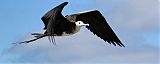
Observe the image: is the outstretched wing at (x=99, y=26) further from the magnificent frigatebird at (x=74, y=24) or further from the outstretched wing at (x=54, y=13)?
the outstretched wing at (x=54, y=13)

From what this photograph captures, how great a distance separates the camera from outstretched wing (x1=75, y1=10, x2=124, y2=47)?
13.5 metres

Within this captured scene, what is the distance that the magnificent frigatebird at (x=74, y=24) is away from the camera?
34.1ft

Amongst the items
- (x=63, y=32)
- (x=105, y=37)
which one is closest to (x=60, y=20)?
(x=63, y=32)

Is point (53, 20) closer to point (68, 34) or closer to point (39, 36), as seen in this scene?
point (39, 36)

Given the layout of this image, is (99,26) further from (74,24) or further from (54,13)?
(54,13)

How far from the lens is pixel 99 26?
45.0 ft

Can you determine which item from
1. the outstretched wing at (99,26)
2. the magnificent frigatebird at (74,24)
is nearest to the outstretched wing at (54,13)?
the magnificent frigatebird at (74,24)

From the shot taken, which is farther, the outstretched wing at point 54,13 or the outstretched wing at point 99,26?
the outstretched wing at point 99,26

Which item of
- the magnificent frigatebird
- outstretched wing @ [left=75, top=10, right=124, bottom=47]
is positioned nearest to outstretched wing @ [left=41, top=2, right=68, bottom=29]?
the magnificent frigatebird

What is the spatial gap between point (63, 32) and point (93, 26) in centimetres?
187

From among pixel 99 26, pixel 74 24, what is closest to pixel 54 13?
pixel 74 24

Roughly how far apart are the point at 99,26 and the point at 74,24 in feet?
5.64

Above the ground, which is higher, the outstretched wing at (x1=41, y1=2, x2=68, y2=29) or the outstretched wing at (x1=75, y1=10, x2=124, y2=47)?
the outstretched wing at (x1=75, y1=10, x2=124, y2=47)

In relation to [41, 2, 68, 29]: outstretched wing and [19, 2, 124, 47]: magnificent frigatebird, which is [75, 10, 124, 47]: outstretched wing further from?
[41, 2, 68, 29]: outstretched wing
